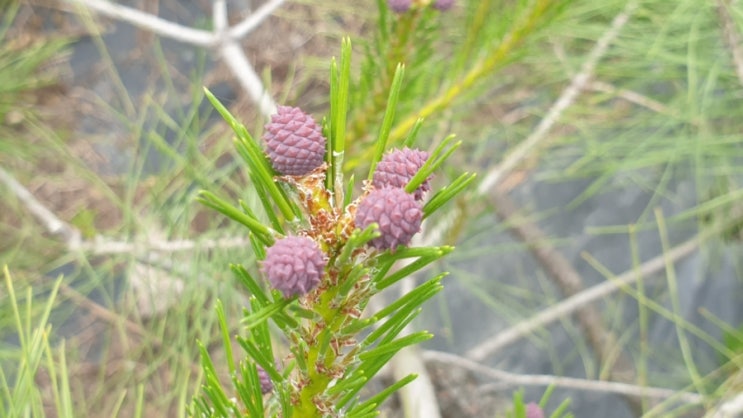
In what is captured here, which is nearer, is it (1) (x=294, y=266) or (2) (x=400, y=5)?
(1) (x=294, y=266)

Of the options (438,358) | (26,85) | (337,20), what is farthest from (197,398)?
(337,20)

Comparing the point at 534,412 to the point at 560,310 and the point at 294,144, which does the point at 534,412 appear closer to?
the point at 294,144

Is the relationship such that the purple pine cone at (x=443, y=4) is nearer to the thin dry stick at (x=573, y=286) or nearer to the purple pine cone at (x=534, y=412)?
the purple pine cone at (x=534, y=412)

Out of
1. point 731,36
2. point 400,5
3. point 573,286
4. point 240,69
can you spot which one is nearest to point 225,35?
point 240,69

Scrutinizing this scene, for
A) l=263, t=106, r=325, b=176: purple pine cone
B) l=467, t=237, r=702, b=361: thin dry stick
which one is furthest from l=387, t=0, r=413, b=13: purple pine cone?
l=467, t=237, r=702, b=361: thin dry stick

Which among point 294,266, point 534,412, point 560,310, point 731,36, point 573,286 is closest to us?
point 294,266

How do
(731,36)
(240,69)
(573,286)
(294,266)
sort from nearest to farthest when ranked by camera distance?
(294,266) < (731,36) < (240,69) < (573,286)

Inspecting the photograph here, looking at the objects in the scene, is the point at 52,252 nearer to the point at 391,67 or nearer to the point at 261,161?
the point at 391,67
